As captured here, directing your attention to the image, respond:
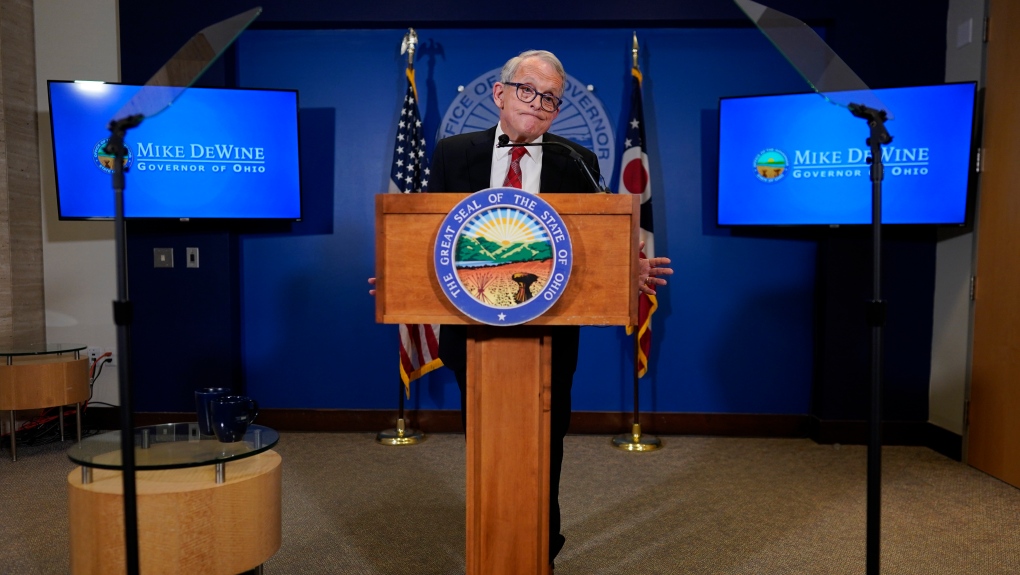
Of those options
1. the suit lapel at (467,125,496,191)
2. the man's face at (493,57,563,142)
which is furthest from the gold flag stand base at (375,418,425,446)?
the man's face at (493,57,563,142)

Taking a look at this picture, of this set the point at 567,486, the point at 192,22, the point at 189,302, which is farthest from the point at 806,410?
the point at 192,22

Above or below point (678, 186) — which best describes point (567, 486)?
below

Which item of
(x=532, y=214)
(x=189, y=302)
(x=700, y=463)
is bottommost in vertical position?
(x=700, y=463)

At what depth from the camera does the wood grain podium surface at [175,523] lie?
170 centimetres

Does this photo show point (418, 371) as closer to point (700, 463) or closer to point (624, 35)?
point (700, 463)

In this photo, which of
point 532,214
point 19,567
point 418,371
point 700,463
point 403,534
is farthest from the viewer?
point 418,371

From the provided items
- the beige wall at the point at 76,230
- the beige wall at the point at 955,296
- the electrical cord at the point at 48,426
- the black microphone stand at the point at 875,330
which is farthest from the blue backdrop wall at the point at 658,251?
the black microphone stand at the point at 875,330

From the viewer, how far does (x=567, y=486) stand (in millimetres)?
3109

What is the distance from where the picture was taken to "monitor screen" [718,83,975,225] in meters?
3.45

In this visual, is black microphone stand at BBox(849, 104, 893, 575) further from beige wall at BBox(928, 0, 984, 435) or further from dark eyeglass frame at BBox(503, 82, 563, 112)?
beige wall at BBox(928, 0, 984, 435)

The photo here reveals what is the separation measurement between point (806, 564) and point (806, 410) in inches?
78.4

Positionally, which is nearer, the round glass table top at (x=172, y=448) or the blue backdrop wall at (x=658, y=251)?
the round glass table top at (x=172, y=448)

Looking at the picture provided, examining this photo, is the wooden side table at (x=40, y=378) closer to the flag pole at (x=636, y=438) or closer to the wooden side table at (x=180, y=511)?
the wooden side table at (x=180, y=511)

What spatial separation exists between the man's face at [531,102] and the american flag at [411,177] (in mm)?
2133
